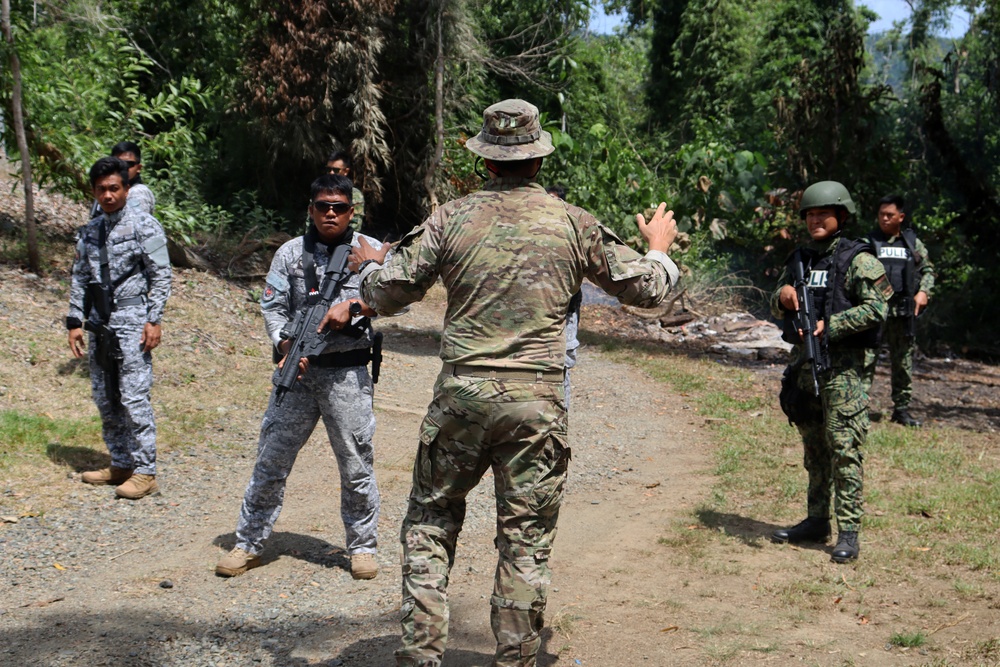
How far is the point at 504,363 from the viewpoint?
3.51 m

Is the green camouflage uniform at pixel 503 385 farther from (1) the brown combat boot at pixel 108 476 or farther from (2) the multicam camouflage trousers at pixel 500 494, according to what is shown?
(1) the brown combat boot at pixel 108 476

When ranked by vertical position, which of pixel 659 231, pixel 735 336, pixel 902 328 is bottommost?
pixel 735 336

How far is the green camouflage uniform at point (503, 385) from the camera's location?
3521mm

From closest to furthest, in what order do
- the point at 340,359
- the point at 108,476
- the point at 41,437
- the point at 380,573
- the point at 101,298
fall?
the point at 340,359, the point at 380,573, the point at 101,298, the point at 108,476, the point at 41,437

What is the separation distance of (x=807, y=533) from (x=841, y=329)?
1354 mm

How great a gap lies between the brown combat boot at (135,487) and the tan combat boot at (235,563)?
1.52 m

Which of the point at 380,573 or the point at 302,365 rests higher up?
the point at 302,365

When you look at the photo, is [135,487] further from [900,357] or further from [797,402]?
[900,357]

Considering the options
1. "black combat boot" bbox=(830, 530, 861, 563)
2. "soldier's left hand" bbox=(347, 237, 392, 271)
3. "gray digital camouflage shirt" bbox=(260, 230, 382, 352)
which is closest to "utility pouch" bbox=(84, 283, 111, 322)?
"gray digital camouflage shirt" bbox=(260, 230, 382, 352)

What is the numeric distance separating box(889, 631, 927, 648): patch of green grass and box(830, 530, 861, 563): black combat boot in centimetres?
107

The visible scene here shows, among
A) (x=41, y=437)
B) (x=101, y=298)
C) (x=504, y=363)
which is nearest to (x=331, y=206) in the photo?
(x=504, y=363)

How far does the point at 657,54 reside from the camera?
27.9m

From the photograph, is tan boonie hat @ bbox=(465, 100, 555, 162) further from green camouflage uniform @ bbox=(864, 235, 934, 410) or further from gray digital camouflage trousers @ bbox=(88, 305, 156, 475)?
green camouflage uniform @ bbox=(864, 235, 934, 410)

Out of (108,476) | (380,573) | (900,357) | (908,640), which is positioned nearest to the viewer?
(908,640)
